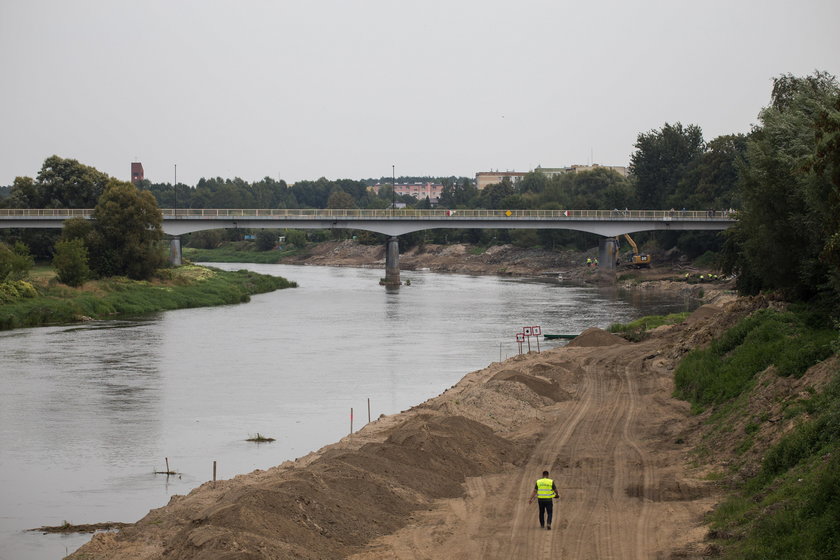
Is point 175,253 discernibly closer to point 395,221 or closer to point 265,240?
point 395,221

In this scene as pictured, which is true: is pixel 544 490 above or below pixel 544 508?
above

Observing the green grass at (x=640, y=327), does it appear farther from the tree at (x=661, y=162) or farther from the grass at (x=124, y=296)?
the tree at (x=661, y=162)

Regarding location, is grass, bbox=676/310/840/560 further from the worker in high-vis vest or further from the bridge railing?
the bridge railing

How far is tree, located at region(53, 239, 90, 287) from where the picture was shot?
78.8 m

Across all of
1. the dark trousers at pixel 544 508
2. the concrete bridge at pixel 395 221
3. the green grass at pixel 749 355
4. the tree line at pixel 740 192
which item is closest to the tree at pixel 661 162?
the tree line at pixel 740 192

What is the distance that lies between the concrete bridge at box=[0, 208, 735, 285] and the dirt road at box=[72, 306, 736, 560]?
3009 inches

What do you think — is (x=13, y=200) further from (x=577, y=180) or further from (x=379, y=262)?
(x=577, y=180)

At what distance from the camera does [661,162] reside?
144875 mm

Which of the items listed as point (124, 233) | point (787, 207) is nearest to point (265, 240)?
point (124, 233)

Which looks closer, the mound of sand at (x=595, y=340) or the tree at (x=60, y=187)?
the mound of sand at (x=595, y=340)

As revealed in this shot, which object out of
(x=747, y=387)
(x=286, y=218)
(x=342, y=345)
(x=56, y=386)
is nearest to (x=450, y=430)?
(x=747, y=387)

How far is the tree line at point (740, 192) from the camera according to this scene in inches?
1314

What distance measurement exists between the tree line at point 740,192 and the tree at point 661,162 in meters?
0.14

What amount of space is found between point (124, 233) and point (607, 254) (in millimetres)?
60444
